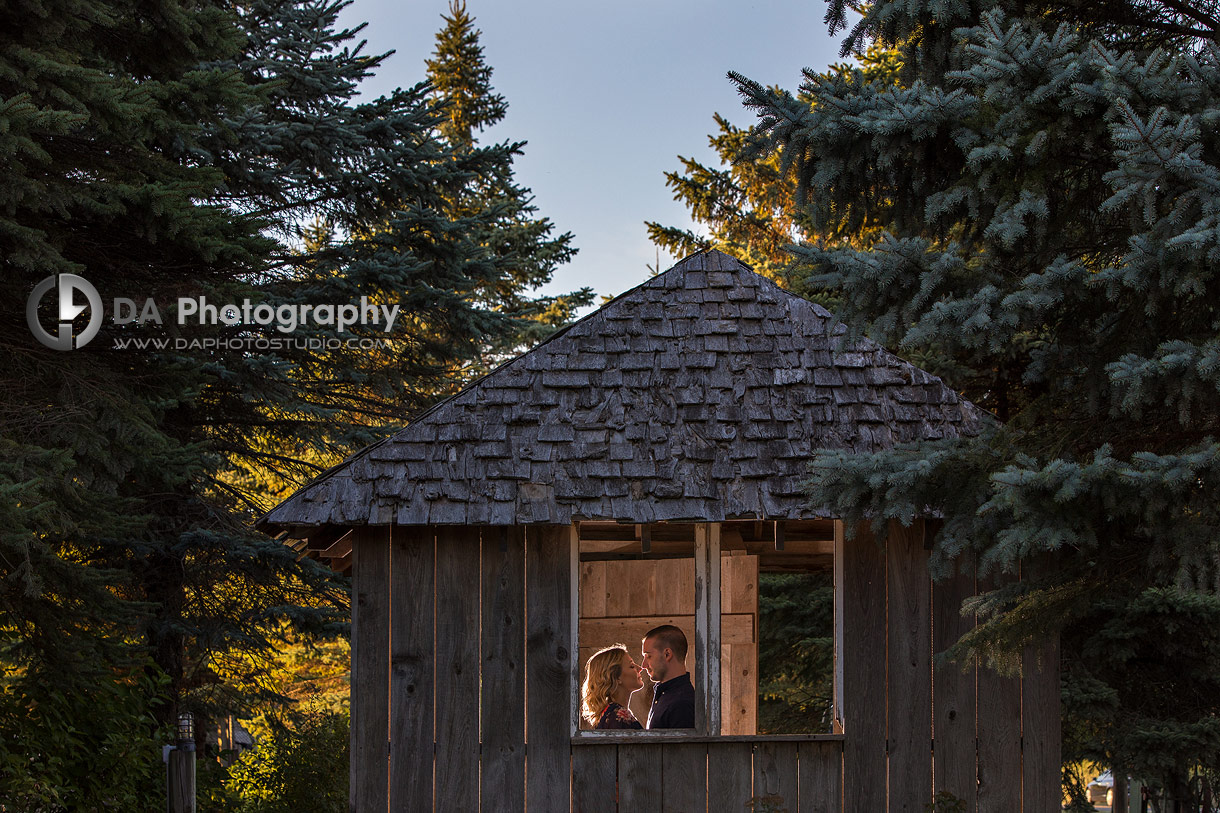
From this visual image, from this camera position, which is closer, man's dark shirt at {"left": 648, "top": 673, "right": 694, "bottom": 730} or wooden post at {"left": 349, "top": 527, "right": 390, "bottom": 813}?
wooden post at {"left": 349, "top": 527, "right": 390, "bottom": 813}

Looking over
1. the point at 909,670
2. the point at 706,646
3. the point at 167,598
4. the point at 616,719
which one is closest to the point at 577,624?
the point at 706,646

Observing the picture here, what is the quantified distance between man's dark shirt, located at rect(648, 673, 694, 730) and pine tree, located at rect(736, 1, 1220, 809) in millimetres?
2677

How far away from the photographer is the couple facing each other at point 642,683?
290 inches

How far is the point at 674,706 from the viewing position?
24.0ft

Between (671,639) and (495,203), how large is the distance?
10.6 metres

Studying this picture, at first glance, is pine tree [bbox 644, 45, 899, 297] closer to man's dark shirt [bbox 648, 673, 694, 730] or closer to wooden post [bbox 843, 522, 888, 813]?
man's dark shirt [bbox 648, 673, 694, 730]

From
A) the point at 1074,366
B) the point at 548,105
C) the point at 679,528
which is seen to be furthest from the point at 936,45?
the point at 548,105

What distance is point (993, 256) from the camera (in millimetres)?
4785

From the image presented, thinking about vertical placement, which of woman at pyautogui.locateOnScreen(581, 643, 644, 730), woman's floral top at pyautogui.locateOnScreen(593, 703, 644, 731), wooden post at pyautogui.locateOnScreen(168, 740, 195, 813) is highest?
woman at pyautogui.locateOnScreen(581, 643, 644, 730)

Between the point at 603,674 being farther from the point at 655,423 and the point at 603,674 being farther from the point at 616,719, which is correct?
the point at 655,423

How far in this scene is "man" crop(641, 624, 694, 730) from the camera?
288 inches

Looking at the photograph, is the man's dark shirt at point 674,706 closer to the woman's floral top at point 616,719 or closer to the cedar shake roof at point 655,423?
the woman's floral top at point 616,719
